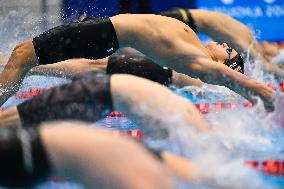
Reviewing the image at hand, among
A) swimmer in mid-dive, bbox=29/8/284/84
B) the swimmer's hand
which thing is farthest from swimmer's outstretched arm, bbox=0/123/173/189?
swimmer in mid-dive, bbox=29/8/284/84

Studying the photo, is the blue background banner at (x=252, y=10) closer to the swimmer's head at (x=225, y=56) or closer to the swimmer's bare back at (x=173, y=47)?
the swimmer's head at (x=225, y=56)

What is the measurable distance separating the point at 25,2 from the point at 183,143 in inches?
263

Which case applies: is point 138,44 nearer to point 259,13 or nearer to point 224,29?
point 224,29

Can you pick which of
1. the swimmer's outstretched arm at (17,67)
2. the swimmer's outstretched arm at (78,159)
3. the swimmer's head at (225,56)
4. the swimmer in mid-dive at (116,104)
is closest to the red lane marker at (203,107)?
the swimmer's head at (225,56)

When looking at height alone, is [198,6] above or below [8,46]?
above

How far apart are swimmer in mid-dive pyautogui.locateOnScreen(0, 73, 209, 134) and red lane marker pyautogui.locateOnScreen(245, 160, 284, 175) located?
1.40 ft

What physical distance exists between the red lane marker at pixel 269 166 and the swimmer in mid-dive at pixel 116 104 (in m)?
0.43

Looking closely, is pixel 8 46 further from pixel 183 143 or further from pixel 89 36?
pixel 183 143

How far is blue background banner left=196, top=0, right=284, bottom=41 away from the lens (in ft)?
22.0

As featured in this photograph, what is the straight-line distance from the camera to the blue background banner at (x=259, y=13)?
6.72m

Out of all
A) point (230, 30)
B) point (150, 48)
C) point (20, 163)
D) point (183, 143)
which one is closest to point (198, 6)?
point (230, 30)

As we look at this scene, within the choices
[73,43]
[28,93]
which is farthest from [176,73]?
[28,93]

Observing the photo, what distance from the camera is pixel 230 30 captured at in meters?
3.38

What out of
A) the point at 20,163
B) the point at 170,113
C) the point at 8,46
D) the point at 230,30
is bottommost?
the point at 8,46
